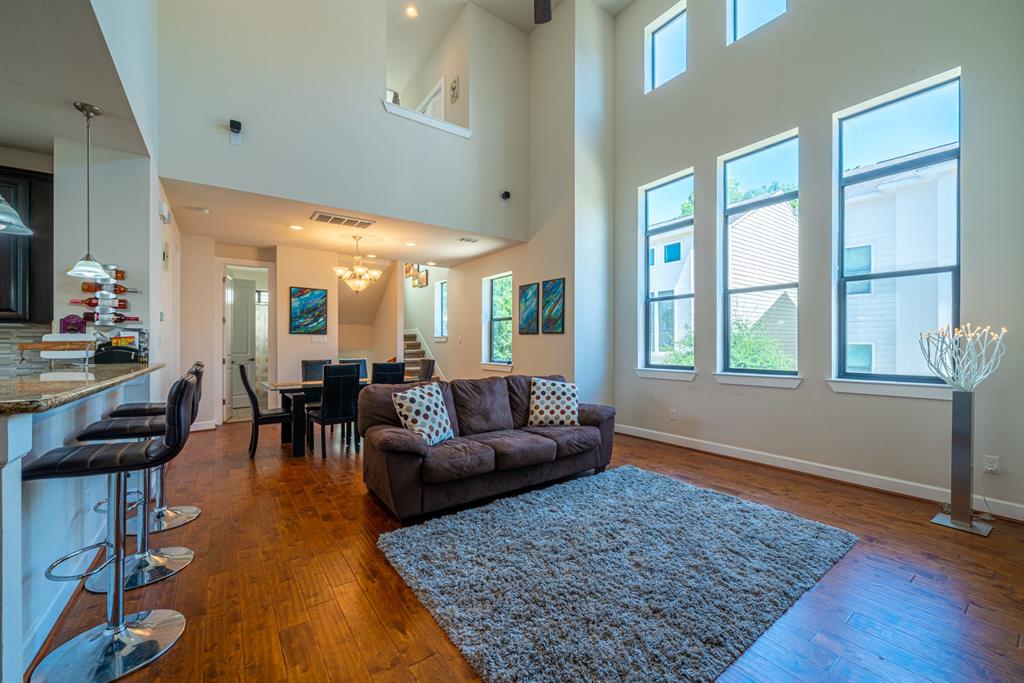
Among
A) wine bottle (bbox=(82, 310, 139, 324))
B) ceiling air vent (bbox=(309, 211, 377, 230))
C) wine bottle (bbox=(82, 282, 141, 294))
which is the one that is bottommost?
wine bottle (bbox=(82, 310, 139, 324))

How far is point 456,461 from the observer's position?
2.88 meters

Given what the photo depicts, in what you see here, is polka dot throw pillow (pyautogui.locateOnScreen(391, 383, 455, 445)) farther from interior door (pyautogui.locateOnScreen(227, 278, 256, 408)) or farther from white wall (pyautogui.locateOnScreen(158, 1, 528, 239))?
interior door (pyautogui.locateOnScreen(227, 278, 256, 408))

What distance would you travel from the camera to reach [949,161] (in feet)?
10.6

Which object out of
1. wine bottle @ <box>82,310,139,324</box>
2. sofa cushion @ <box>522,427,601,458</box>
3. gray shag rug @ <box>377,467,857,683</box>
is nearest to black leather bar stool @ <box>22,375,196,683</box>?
gray shag rug @ <box>377,467,857,683</box>

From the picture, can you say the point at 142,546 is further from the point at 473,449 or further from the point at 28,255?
the point at 28,255

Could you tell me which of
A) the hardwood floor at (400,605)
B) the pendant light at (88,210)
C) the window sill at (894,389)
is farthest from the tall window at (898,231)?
the pendant light at (88,210)

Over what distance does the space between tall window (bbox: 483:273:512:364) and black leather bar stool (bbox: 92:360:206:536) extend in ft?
15.4

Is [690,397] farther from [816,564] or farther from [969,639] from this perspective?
[969,639]

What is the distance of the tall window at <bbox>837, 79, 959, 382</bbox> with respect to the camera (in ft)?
10.7

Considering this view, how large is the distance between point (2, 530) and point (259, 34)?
4958 millimetres

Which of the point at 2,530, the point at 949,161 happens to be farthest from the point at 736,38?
the point at 2,530

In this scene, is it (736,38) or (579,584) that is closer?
(579,584)

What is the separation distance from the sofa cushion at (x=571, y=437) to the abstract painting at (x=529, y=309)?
8.10 ft

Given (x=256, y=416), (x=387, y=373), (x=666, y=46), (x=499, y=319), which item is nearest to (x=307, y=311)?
(x=387, y=373)
